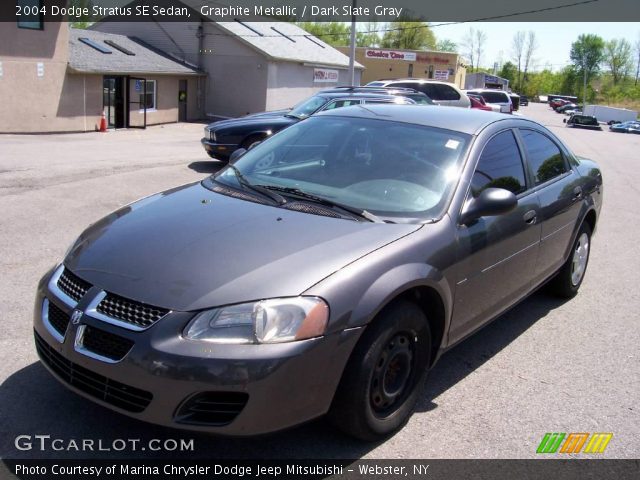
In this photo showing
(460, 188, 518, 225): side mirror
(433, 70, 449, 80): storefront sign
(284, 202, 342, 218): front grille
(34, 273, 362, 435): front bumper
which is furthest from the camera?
(433, 70, 449, 80): storefront sign

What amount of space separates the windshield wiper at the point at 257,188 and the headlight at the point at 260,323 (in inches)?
43.3

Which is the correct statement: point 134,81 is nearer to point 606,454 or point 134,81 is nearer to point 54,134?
point 54,134

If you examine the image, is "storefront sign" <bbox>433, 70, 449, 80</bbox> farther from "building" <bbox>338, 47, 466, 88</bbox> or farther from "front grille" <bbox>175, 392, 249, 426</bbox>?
"front grille" <bbox>175, 392, 249, 426</bbox>

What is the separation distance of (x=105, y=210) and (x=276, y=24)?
30.4m

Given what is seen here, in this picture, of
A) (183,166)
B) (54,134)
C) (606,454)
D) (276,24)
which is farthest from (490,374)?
(276,24)

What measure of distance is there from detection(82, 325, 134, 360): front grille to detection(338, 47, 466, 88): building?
56815 mm

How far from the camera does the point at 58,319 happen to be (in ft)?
10.0

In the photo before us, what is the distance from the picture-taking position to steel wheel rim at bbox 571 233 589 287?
566 centimetres

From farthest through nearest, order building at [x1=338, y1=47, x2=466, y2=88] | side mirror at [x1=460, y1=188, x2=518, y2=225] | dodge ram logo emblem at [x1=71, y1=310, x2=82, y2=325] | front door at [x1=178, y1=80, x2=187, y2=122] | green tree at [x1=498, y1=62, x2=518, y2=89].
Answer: green tree at [x1=498, y1=62, x2=518, y2=89] < building at [x1=338, y1=47, x2=466, y2=88] < front door at [x1=178, y1=80, x2=187, y2=122] < side mirror at [x1=460, y1=188, x2=518, y2=225] < dodge ram logo emblem at [x1=71, y1=310, x2=82, y2=325]

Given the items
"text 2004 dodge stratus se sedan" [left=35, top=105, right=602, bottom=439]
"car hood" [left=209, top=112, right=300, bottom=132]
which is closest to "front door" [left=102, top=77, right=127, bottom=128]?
"car hood" [left=209, top=112, right=300, bottom=132]

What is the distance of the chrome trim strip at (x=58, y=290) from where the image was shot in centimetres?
302

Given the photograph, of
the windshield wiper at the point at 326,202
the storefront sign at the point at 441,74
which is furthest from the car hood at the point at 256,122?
the storefront sign at the point at 441,74

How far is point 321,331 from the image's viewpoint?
9.09 ft

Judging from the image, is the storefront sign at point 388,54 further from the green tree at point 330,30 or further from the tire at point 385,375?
the tire at point 385,375
